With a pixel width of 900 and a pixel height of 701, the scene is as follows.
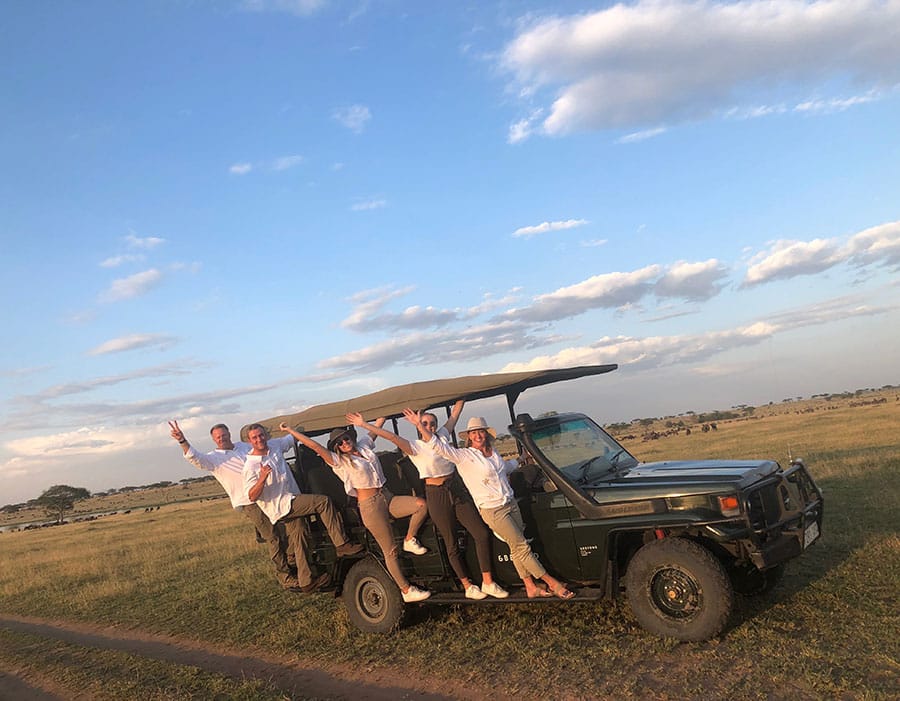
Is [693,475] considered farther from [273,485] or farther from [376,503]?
[273,485]

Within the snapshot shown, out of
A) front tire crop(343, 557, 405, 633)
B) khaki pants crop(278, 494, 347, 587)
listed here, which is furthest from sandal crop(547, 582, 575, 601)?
khaki pants crop(278, 494, 347, 587)

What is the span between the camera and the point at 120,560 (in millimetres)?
18453

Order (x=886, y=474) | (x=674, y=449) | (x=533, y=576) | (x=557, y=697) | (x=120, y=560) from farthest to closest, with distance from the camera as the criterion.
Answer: (x=674, y=449) → (x=120, y=560) → (x=886, y=474) → (x=533, y=576) → (x=557, y=697)

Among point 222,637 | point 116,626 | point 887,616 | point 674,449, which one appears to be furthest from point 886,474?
point 674,449

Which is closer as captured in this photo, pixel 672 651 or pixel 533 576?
pixel 672 651

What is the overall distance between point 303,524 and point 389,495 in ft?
3.81

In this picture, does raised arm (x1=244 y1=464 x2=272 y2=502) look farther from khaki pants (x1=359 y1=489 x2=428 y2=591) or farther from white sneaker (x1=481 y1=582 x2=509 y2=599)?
white sneaker (x1=481 y1=582 x2=509 y2=599)

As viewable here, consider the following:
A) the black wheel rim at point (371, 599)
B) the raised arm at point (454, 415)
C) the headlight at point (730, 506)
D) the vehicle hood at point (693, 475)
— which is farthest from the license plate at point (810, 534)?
the black wheel rim at point (371, 599)

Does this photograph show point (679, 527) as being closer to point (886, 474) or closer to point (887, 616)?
point (887, 616)

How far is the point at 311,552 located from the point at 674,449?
25.6 metres

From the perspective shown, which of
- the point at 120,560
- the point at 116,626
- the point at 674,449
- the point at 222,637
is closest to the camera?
the point at 222,637

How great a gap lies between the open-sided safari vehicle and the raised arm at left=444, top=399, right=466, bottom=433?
129 millimetres

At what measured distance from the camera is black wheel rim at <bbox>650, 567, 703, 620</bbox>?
19.2 ft

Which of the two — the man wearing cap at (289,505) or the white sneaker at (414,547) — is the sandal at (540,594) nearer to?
the white sneaker at (414,547)
